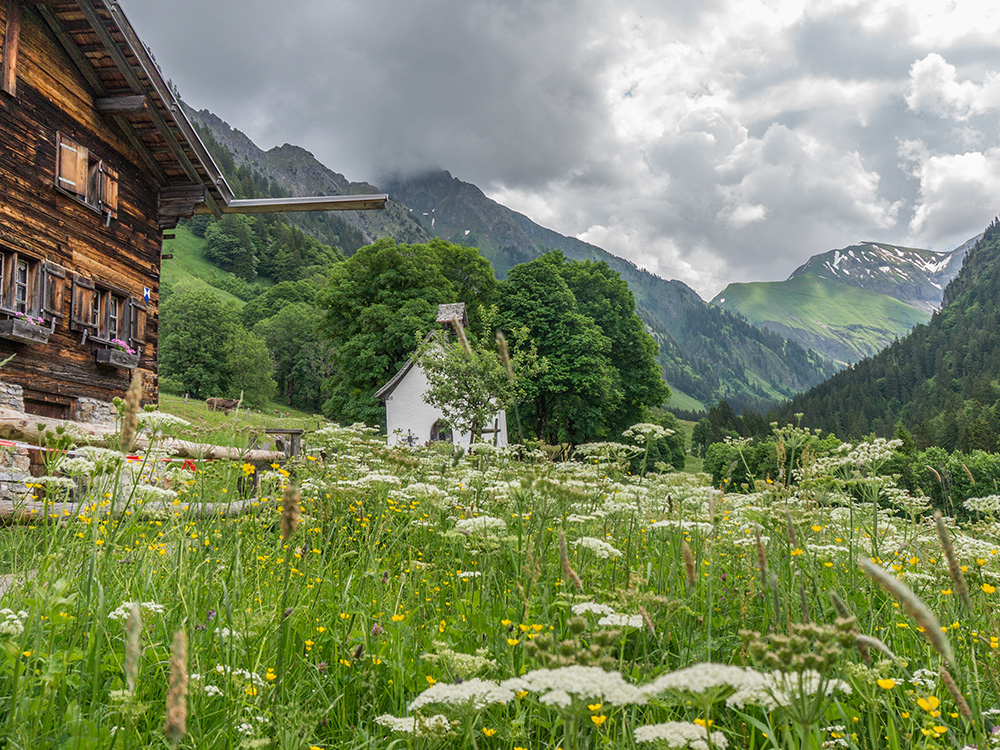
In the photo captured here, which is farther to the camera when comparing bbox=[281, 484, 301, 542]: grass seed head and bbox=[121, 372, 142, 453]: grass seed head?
bbox=[121, 372, 142, 453]: grass seed head

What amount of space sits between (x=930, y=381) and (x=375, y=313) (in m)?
146

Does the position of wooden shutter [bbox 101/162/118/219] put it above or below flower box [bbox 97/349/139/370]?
above

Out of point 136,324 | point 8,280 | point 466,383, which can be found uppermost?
point 8,280

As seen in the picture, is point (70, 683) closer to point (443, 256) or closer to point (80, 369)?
point (80, 369)

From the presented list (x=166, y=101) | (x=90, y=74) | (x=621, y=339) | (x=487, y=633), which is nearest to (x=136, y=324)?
(x=166, y=101)

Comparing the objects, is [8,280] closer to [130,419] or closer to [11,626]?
[11,626]

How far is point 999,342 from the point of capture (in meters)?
133

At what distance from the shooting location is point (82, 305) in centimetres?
1342

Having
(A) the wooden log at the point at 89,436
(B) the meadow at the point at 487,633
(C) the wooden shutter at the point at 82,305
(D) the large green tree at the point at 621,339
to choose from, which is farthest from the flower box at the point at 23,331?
(D) the large green tree at the point at 621,339

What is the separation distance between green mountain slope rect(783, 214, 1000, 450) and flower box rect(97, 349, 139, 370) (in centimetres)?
10573

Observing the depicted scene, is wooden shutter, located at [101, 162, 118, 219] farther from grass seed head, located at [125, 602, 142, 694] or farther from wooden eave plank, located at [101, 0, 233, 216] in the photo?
grass seed head, located at [125, 602, 142, 694]

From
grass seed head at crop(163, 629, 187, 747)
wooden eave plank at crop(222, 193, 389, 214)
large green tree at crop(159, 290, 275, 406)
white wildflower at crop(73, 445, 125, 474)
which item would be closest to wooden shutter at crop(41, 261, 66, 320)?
wooden eave plank at crop(222, 193, 389, 214)

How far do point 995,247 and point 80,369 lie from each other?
246 m

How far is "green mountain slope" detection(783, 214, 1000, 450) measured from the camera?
108 metres
